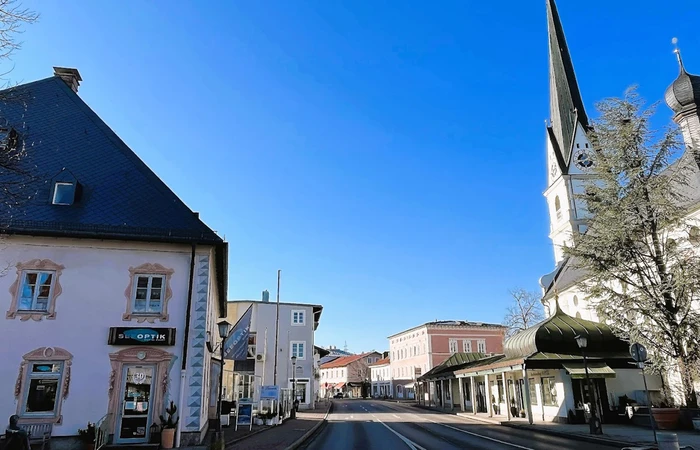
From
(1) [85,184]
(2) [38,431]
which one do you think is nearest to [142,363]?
(2) [38,431]

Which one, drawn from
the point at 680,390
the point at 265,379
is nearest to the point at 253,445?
the point at 680,390

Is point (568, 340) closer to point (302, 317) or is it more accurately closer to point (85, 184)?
point (85, 184)

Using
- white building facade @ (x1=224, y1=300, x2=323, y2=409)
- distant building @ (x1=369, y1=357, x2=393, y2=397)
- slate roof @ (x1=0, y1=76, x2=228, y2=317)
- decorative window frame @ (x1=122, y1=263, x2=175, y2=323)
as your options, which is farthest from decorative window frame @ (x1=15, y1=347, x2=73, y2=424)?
distant building @ (x1=369, y1=357, x2=393, y2=397)

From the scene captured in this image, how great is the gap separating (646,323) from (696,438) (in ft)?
17.4

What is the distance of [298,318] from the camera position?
161 ft

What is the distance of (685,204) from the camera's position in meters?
24.5

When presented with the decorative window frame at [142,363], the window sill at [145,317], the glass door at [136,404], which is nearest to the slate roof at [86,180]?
the window sill at [145,317]

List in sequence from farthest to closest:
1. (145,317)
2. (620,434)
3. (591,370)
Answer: (591,370) → (620,434) → (145,317)

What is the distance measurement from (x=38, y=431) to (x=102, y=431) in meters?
1.88

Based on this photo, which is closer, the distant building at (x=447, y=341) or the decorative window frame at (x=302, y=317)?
the decorative window frame at (x=302, y=317)

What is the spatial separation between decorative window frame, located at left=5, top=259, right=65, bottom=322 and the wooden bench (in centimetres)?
331

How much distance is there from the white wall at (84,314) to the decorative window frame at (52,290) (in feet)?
→ 0.43

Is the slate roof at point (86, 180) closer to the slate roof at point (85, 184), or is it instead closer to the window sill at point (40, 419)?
the slate roof at point (85, 184)

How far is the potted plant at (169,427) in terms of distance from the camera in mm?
14765
